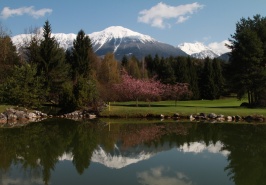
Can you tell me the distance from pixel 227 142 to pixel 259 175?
7.15 metres

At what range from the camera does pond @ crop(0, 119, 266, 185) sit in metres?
10.4

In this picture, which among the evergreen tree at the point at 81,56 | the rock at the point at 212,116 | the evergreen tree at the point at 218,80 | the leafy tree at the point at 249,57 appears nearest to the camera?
the rock at the point at 212,116

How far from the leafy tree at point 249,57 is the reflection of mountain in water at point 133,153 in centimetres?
2483

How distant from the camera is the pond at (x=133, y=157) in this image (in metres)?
10.4

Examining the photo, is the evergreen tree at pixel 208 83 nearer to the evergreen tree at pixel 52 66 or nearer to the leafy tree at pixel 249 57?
the leafy tree at pixel 249 57

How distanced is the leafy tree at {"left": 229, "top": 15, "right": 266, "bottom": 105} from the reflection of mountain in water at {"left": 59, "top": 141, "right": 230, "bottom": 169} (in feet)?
81.5

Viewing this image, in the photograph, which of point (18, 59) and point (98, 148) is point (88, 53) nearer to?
point (18, 59)

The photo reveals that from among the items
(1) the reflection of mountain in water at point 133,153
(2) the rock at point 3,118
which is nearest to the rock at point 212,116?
(1) the reflection of mountain in water at point 133,153

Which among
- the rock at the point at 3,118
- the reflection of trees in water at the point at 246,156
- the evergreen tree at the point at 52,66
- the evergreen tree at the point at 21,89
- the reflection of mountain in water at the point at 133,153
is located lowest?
the reflection of mountain in water at the point at 133,153

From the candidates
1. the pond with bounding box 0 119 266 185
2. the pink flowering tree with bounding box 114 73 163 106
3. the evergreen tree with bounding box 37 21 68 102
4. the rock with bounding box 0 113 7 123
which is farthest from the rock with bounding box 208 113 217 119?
the evergreen tree with bounding box 37 21 68 102

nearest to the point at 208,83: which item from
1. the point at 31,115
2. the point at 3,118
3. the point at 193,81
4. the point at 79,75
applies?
the point at 193,81

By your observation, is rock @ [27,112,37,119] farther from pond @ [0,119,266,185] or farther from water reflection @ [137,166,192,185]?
water reflection @ [137,166,192,185]

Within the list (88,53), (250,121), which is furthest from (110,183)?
(88,53)

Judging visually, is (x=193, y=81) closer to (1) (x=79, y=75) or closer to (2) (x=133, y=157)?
(1) (x=79, y=75)
